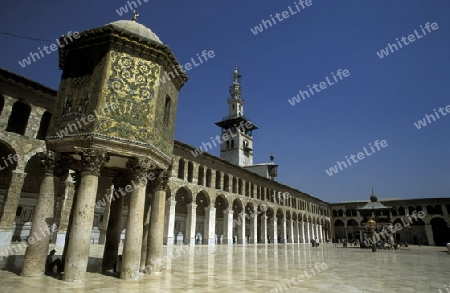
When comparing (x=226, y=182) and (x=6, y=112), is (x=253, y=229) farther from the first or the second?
(x=6, y=112)

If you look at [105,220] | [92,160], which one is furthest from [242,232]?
[92,160]

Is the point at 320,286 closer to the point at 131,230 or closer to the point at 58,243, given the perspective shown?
the point at 131,230

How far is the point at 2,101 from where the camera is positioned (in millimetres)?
15938

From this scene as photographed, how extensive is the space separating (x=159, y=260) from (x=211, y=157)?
1887cm

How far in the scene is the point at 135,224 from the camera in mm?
7098

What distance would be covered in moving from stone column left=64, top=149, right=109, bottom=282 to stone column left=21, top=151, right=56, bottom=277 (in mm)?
755

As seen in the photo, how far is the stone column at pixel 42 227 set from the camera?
6.57m

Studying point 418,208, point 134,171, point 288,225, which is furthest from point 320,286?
point 418,208

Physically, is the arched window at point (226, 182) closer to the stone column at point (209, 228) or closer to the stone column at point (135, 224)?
the stone column at point (209, 228)

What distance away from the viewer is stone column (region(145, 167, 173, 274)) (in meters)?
7.86

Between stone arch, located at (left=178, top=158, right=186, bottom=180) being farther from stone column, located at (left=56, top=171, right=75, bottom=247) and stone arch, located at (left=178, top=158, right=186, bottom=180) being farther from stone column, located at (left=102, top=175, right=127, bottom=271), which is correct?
stone column, located at (left=102, top=175, right=127, bottom=271)

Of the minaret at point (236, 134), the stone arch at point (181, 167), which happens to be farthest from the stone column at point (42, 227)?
the minaret at point (236, 134)

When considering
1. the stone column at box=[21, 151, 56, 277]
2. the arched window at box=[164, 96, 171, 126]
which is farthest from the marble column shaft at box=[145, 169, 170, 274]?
the stone column at box=[21, 151, 56, 277]

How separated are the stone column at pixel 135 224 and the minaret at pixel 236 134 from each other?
4355cm
